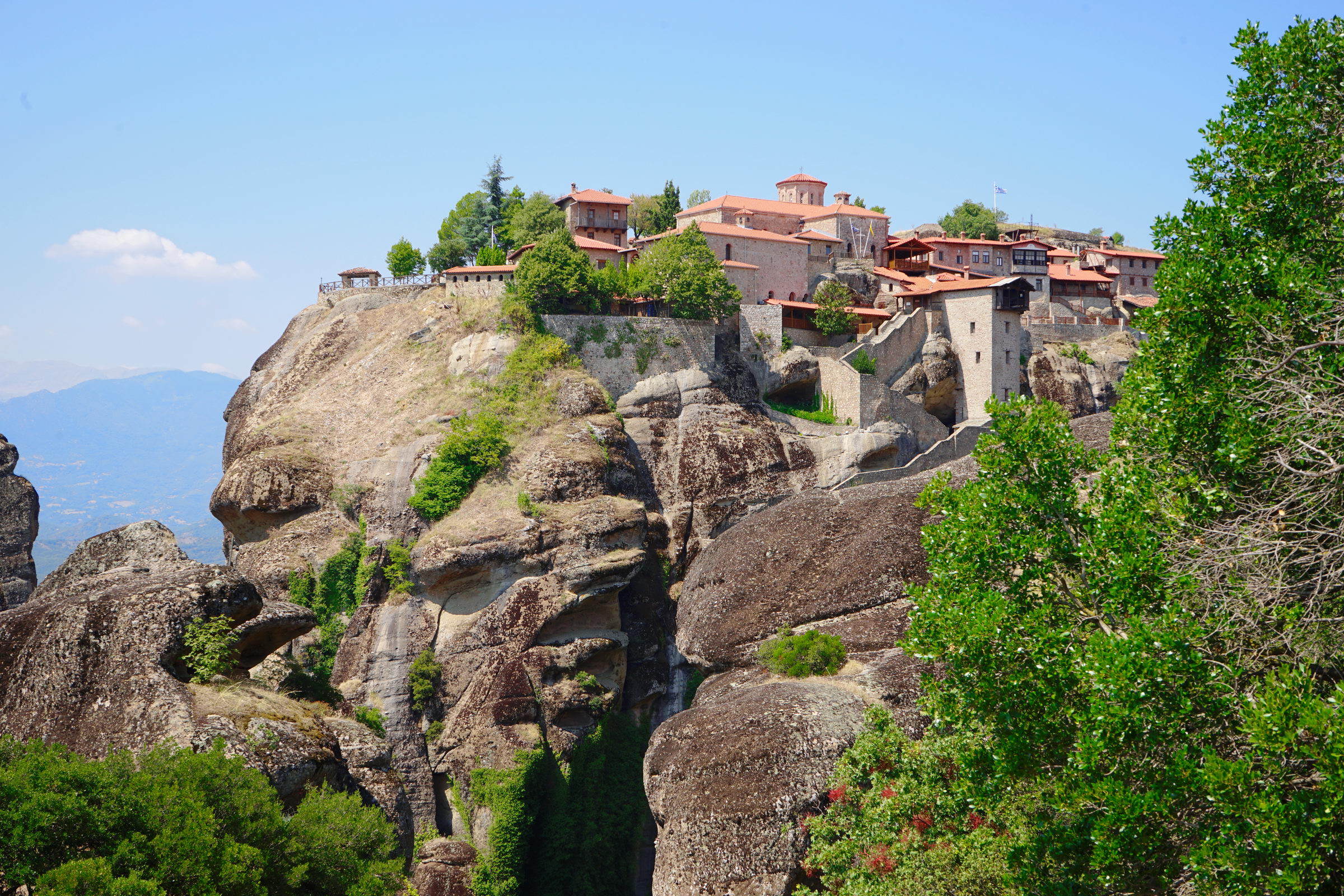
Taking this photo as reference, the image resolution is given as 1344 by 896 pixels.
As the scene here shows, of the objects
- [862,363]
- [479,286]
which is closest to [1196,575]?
[862,363]

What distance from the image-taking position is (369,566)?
5250 cm

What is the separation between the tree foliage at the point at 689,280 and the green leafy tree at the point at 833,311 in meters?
4.83

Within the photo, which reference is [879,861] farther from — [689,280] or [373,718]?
[689,280]

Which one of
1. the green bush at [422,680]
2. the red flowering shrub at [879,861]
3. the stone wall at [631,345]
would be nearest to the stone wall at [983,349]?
the stone wall at [631,345]

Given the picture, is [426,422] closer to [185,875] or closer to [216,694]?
[216,694]

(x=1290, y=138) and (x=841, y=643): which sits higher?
(x=1290, y=138)

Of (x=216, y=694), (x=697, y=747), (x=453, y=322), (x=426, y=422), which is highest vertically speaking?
(x=453, y=322)

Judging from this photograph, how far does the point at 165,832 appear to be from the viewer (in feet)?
70.8

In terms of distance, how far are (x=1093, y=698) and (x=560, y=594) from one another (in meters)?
34.9

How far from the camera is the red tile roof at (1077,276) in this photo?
76.6m

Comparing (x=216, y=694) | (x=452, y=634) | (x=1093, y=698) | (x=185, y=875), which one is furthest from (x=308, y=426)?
(x=1093, y=698)

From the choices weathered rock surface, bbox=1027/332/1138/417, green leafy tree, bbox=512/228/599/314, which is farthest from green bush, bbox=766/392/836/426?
Result: weathered rock surface, bbox=1027/332/1138/417

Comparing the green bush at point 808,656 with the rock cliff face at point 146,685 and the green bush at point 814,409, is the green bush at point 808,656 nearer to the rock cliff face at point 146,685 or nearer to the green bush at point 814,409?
the rock cliff face at point 146,685

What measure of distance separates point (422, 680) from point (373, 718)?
273 cm
